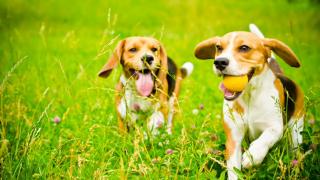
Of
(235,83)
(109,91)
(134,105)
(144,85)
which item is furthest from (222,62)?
(134,105)

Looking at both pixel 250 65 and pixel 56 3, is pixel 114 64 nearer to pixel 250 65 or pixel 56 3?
pixel 250 65

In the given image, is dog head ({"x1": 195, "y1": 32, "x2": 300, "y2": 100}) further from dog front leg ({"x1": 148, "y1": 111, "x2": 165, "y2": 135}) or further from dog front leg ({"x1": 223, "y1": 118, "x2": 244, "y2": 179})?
dog front leg ({"x1": 148, "y1": 111, "x2": 165, "y2": 135})

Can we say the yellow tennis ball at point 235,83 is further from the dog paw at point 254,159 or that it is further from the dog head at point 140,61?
the dog head at point 140,61

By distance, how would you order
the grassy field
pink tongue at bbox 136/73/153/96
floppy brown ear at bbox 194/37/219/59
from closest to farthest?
the grassy field
floppy brown ear at bbox 194/37/219/59
pink tongue at bbox 136/73/153/96

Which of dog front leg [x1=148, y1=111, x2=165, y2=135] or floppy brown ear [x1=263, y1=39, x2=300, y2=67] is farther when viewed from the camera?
dog front leg [x1=148, y1=111, x2=165, y2=135]

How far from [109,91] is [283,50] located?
1469 millimetres

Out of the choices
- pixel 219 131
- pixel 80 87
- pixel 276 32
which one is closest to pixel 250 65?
pixel 219 131

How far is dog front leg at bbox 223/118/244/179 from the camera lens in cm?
418

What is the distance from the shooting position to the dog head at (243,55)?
404 cm

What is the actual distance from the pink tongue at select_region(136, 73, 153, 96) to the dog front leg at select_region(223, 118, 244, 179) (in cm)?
115

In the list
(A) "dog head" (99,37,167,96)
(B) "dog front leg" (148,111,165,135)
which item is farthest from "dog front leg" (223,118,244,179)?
(A) "dog head" (99,37,167,96)

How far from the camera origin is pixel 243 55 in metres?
4.14

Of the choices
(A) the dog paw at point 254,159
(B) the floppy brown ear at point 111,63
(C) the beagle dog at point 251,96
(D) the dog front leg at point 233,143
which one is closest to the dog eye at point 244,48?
(C) the beagle dog at point 251,96

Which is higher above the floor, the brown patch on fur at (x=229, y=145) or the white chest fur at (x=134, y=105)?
the brown patch on fur at (x=229, y=145)
